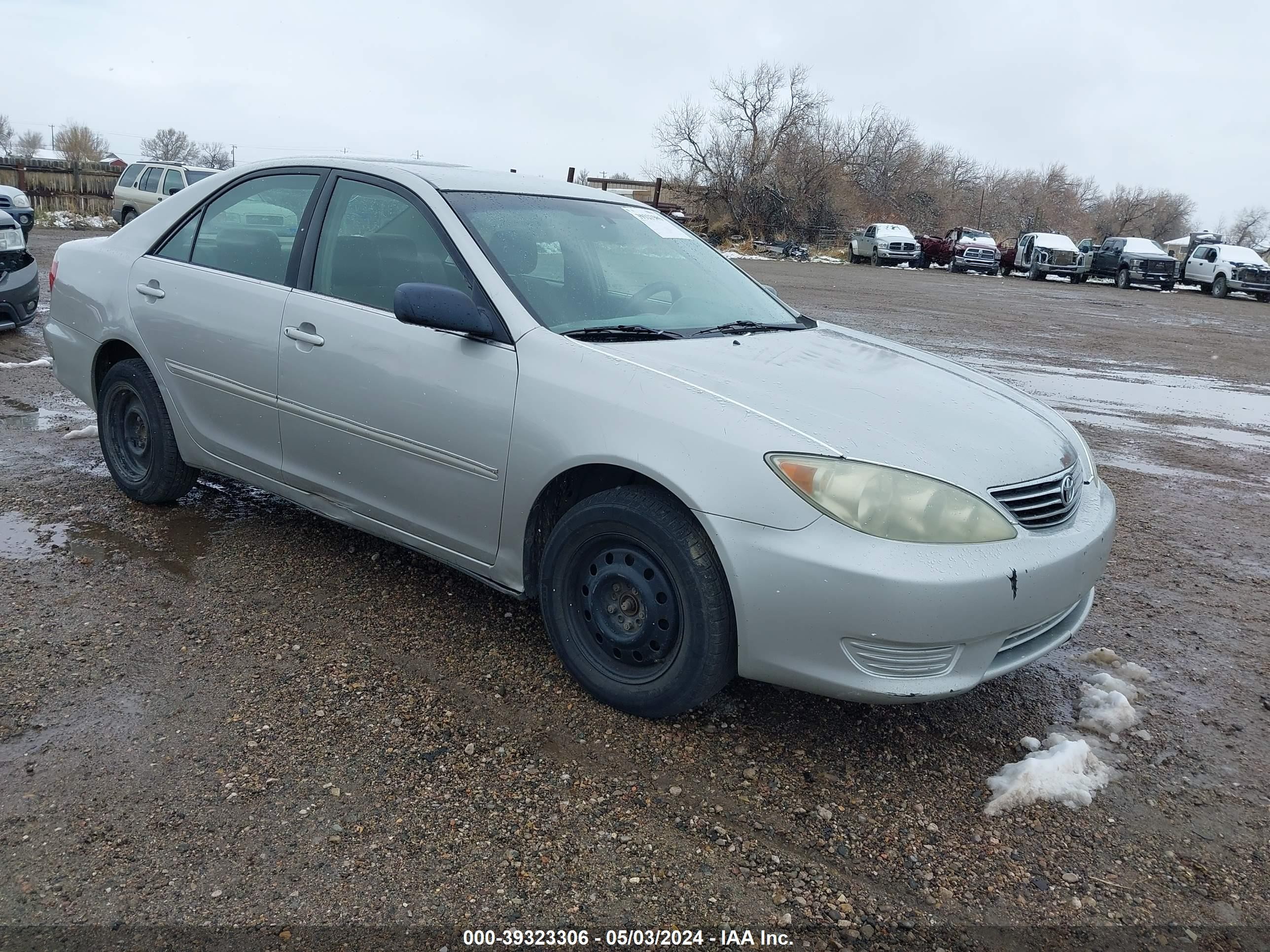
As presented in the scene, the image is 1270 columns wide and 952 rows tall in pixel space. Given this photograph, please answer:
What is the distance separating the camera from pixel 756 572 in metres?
2.64

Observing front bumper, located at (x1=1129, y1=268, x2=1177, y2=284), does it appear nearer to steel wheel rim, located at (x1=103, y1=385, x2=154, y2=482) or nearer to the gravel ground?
the gravel ground

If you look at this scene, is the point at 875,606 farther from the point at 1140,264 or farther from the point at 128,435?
the point at 1140,264

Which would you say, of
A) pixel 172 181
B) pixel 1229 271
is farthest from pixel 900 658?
pixel 1229 271

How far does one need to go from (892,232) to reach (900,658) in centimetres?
3760

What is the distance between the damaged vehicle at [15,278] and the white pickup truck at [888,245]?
108ft

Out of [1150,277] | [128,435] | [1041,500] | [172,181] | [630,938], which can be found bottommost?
[630,938]

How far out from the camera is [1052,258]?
33.6 m

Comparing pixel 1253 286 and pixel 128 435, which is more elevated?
pixel 1253 286

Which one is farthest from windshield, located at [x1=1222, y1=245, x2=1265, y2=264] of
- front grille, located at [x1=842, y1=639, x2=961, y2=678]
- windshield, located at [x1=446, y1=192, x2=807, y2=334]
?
front grille, located at [x1=842, y1=639, x2=961, y2=678]

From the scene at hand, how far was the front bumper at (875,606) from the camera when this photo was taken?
2568mm

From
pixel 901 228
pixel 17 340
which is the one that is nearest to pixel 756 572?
pixel 17 340

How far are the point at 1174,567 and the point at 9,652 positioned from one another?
481cm

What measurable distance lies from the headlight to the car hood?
0.13 feet

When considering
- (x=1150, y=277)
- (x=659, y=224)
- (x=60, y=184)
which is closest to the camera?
(x=659, y=224)
